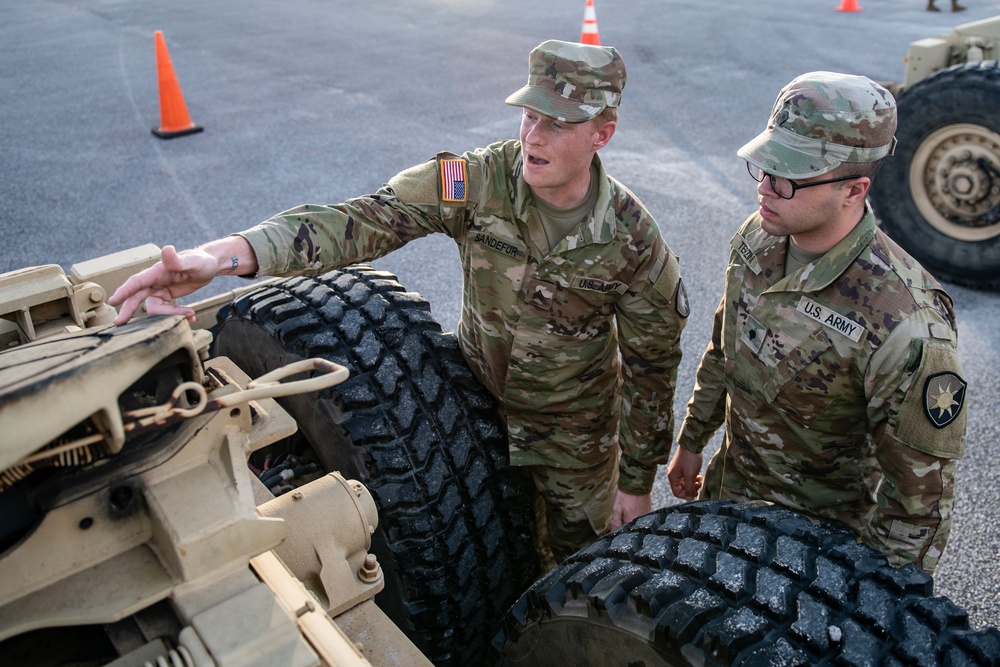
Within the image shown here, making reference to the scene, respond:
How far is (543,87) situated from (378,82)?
7457mm

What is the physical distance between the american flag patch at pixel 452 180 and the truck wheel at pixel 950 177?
4041 millimetres

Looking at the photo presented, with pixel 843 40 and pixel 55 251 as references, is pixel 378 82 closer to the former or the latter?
pixel 55 251

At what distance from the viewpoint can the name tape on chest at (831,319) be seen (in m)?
2.24

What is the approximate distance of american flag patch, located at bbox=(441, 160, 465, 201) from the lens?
275 cm

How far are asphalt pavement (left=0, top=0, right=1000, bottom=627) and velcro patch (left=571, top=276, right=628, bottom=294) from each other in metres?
1.44

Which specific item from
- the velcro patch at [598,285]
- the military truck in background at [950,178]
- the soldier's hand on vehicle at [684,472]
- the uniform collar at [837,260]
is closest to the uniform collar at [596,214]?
the velcro patch at [598,285]

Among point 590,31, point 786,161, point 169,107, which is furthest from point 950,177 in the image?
point 169,107

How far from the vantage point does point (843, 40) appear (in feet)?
36.9

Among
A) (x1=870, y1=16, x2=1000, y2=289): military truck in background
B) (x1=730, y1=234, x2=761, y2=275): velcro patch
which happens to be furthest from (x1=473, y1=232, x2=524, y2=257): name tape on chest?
(x1=870, y1=16, x2=1000, y2=289): military truck in background

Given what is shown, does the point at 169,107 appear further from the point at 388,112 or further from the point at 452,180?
the point at 452,180

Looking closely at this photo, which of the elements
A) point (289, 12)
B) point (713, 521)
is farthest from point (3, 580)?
point (289, 12)

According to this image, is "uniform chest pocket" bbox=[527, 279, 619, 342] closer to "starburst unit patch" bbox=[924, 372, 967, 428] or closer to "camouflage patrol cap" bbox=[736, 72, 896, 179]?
"camouflage patrol cap" bbox=[736, 72, 896, 179]

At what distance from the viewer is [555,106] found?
8.65 ft

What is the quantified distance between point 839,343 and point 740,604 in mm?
813
